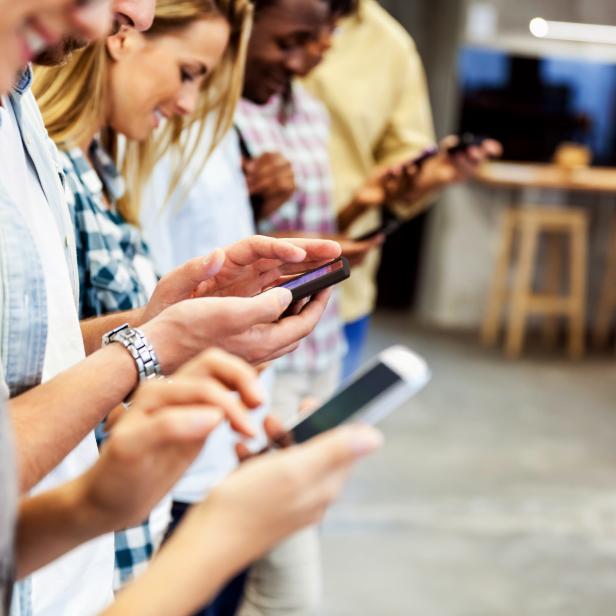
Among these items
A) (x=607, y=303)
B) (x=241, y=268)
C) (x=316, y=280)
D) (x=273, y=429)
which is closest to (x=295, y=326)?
(x=316, y=280)

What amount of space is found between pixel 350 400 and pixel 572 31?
5.68 metres

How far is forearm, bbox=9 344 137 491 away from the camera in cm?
76

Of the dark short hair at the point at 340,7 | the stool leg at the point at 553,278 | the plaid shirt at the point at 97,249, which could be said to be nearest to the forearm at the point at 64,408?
the plaid shirt at the point at 97,249

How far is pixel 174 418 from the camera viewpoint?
1.88 feet

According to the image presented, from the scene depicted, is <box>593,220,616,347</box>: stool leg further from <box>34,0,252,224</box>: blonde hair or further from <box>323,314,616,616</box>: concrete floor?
<box>34,0,252,224</box>: blonde hair

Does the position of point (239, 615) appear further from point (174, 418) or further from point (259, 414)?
point (174, 418)

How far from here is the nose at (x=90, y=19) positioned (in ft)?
1.87

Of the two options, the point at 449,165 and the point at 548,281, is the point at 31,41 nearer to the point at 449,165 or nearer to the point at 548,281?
the point at 449,165

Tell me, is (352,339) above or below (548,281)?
above

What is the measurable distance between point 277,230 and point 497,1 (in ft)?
13.6

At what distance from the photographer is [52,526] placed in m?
0.64

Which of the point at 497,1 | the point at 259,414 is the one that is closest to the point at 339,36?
the point at 259,414

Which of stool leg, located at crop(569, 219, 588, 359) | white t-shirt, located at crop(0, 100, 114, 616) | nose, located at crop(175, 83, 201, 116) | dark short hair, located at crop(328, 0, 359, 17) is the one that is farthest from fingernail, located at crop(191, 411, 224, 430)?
stool leg, located at crop(569, 219, 588, 359)

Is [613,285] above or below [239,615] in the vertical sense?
below
